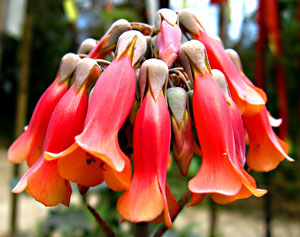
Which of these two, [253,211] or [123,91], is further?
[253,211]

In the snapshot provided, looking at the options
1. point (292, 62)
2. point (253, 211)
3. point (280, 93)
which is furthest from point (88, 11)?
point (280, 93)

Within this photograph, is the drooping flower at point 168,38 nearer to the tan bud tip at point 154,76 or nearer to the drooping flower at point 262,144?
the tan bud tip at point 154,76

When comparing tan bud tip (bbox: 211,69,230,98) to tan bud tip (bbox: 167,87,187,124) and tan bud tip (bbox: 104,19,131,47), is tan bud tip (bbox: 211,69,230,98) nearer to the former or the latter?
tan bud tip (bbox: 167,87,187,124)

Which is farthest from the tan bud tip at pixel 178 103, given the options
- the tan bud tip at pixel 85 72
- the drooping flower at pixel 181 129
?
the tan bud tip at pixel 85 72

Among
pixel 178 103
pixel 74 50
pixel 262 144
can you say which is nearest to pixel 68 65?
pixel 178 103

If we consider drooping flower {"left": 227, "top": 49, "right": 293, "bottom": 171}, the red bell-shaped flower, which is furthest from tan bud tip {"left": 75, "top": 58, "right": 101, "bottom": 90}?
drooping flower {"left": 227, "top": 49, "right": 293, "bottom": 171}

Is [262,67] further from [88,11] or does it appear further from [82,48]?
[88,11]
